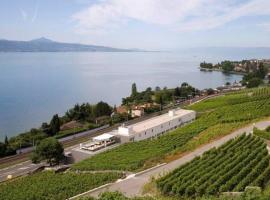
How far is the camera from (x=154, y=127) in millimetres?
29578

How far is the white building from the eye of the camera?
27.9 m

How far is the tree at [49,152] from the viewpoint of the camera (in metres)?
24.3

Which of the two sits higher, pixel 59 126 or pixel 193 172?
pixel 193 172

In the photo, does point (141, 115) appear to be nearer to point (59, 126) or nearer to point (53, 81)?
point (59, 126)

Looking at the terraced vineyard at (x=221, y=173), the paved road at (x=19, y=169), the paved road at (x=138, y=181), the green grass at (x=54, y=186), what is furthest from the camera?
the paved road at (x=19, y=169)

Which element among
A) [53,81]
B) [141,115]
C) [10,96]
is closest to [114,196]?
[141,115]

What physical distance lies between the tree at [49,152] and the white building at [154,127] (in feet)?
16.4

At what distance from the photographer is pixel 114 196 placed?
31.5ft

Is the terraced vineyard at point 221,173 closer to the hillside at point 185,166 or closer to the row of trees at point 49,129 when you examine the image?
the hillside at point 185,166

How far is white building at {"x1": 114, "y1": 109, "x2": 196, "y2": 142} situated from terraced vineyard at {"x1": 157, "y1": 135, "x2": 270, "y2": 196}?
39.8 feet

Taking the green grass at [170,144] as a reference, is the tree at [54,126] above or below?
below

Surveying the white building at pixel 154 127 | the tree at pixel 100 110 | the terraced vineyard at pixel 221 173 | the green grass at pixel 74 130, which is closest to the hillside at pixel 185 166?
the terraced vineyard at pixel 221 173

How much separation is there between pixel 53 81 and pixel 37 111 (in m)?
45.1

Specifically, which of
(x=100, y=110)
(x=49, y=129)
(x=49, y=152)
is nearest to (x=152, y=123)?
(x=49, y=152)
